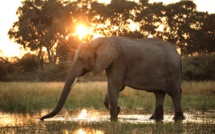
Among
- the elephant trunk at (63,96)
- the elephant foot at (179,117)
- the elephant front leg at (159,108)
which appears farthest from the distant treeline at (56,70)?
the elephant trunk at (63,96)

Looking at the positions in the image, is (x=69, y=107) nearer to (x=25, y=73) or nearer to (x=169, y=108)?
(x=169, y=108)

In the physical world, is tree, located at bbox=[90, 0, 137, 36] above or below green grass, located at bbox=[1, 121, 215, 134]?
above

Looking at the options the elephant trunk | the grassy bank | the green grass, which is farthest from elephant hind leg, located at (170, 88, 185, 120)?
the elephant trunk

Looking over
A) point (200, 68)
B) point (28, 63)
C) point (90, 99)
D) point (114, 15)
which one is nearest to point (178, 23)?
point (114, 15)

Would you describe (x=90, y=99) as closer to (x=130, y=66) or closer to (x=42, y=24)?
(x=130, y=66)

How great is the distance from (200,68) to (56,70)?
16.5 metres

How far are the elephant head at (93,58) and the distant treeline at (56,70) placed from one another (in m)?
23.0

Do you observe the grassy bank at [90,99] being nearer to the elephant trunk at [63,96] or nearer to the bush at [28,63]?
the elephant trunk at [63,96]

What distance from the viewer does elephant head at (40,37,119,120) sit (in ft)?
40.8

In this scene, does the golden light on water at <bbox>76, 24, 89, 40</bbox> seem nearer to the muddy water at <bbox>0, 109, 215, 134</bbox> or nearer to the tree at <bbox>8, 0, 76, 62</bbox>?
the tree at <bbox>8, 0, 76, 62</bbox>

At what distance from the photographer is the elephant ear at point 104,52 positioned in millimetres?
12414

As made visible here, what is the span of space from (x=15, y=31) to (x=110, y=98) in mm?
45290

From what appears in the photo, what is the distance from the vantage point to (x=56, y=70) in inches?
1849

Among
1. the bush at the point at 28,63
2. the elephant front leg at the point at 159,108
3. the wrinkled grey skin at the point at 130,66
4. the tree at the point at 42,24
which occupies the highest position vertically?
the tree at the point at 42,24
